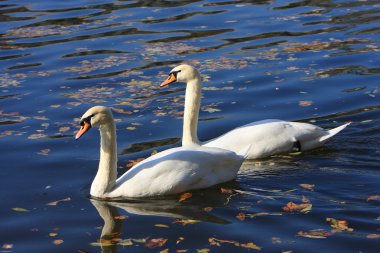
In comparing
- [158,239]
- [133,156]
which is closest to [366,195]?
[158,239]

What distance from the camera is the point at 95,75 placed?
1572 centimetres

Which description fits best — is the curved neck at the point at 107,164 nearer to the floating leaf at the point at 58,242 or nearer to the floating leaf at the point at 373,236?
the floating leaf at the point at 58,242

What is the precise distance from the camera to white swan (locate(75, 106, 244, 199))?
10.2 meters

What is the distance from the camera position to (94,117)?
1014 centimetres

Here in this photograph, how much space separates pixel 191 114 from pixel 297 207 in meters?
2.49

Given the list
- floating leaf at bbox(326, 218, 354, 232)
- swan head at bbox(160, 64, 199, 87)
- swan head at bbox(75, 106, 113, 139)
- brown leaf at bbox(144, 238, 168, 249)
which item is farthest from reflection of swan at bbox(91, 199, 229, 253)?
swan head at bbox(160, 64, 199, 87)

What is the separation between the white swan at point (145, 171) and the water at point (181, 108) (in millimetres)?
161

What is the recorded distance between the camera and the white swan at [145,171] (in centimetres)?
1020

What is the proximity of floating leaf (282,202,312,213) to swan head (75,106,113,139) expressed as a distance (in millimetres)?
2212

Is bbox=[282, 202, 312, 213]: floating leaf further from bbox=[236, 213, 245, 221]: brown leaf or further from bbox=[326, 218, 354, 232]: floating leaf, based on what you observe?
bbox=[236, 213, 245, 221]: brown leaf

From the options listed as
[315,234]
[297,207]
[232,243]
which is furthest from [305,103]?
[232,243]

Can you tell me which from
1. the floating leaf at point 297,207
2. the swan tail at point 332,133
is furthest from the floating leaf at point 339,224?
the swan tail at point 332,133

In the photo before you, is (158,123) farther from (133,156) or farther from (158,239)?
(158,239)

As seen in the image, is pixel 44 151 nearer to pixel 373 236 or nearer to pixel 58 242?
pixel 58 242
